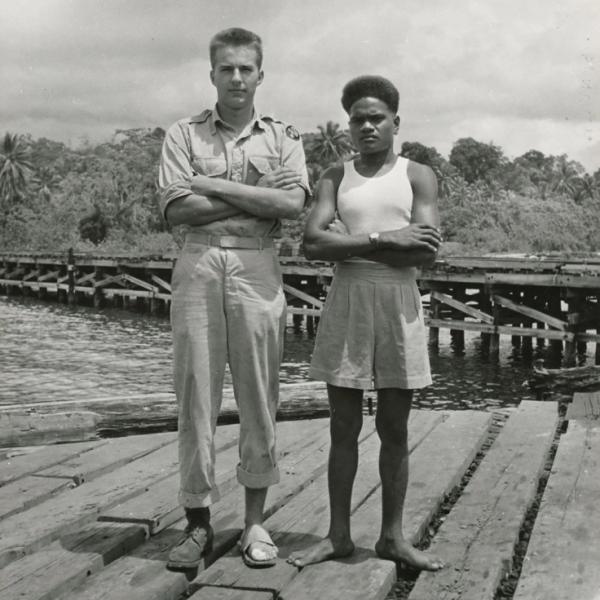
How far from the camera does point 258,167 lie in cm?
332

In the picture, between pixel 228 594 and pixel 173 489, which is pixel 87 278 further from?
pixel 228 594

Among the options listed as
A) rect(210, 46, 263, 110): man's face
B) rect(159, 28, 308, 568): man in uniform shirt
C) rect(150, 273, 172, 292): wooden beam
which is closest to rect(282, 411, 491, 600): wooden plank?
rect(159, 28, 308, 568): man in uniform shirt

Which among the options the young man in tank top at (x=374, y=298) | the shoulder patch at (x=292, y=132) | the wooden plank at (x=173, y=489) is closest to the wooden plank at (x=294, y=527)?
the young man in tank top at (x=374, y=298)

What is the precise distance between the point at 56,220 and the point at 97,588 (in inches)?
2167

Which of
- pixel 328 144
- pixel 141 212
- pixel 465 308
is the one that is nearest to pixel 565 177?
pixel 328 144

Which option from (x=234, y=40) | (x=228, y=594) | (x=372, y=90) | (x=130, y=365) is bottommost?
(x=130, y=365)

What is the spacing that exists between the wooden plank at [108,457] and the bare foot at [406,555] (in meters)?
1.90

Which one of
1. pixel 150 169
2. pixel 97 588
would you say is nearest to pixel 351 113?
pixel 97 588

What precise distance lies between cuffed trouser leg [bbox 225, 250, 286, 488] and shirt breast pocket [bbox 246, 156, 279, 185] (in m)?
0.31

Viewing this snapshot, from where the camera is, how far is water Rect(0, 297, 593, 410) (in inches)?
605

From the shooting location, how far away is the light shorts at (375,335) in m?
3.10

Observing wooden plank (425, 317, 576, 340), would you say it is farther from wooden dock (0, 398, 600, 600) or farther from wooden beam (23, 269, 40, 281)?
wooden beam (23, 269, 40, 281)

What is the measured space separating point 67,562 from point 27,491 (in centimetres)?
113

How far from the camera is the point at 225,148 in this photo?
131 inches
